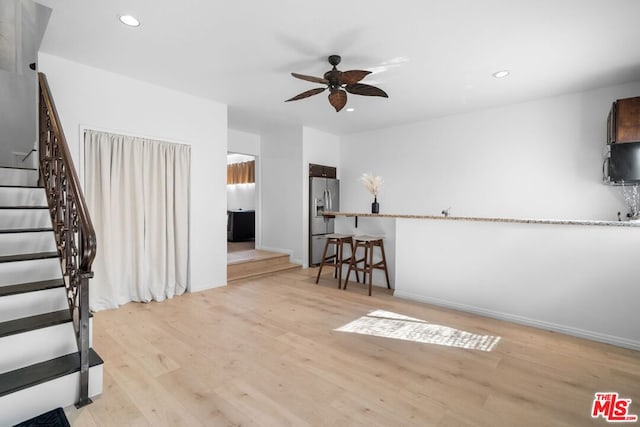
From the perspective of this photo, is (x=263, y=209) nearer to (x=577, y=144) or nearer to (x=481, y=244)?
(x=481, y=244)

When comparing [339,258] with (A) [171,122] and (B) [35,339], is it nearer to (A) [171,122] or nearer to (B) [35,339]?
(A) [171,122]

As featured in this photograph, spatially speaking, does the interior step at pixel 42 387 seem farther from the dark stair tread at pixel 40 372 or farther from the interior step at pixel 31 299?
the interior step at pixel 31 299

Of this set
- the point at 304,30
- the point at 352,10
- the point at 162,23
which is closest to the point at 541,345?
the point at 352,10

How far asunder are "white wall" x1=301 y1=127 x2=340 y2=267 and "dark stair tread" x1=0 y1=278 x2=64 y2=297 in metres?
4.01

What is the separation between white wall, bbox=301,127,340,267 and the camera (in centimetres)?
590

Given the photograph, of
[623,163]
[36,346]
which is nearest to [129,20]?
[36,346]

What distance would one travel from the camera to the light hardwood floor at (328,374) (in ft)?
5.82

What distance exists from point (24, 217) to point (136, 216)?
3.57ft

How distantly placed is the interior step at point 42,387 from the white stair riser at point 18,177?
236cm

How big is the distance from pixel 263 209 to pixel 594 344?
18.1 ft

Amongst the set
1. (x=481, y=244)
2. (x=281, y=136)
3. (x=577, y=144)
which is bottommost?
(x=481, y=244)

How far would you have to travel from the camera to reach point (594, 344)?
2709 mm

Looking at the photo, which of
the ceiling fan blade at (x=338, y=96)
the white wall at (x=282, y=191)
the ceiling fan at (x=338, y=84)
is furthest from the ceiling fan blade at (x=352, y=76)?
the white wall at (x=282, y=191)

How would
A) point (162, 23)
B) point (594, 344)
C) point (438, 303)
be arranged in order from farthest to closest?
point (438, 303) < point (594, 344) < point (162, 23)
